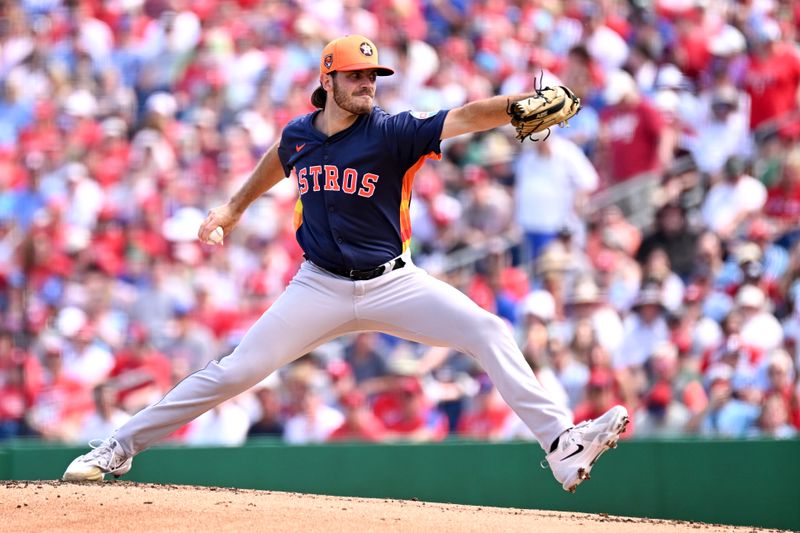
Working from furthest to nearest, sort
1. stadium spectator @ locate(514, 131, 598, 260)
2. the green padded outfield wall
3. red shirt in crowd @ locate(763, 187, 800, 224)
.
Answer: stadium spectator @ locate(514, 131, 598, 260) → red shirt in crowd @ locate(763, 187, 800, 224) → the green padded outfield wall

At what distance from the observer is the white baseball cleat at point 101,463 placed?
20.5 feet

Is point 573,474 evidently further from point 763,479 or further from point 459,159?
point 459,159

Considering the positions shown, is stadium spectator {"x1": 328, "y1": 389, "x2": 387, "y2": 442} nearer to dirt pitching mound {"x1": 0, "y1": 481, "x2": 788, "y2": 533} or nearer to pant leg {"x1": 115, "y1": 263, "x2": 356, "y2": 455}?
dirt pitching mound {"x1": 0, "y1": 481, "x2": 788, "y2": 533}

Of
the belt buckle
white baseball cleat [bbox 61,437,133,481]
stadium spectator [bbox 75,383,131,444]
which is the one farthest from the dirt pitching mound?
stadium spectator [bbox 75,383,131,444]

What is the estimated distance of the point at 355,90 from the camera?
6.01m

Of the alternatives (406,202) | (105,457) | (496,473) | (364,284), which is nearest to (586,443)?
(364,284)

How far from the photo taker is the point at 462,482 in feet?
27.0

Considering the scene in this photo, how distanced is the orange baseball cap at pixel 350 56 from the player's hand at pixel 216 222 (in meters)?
0.87

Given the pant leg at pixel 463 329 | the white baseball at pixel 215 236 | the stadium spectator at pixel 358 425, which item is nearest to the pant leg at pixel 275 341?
the pant leg at pixel 463 329

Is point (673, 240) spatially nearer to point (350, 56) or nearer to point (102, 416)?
point (102, 416)

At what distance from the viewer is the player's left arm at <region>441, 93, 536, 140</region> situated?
5629mm

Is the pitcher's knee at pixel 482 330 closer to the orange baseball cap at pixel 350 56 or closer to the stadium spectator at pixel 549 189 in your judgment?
the orange baseball cap at pixel 350 56

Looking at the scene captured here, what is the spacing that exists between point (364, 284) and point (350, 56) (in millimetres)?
990

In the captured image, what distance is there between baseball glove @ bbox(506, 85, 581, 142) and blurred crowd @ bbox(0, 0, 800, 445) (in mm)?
3796
